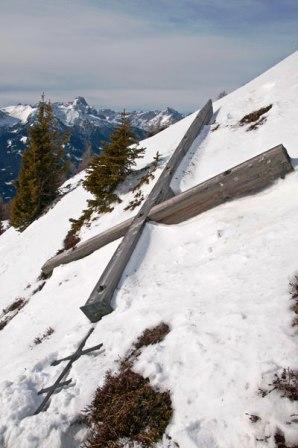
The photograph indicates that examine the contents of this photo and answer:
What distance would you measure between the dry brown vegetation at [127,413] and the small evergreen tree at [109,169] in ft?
39.9

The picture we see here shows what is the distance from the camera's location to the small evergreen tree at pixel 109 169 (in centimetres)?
1848

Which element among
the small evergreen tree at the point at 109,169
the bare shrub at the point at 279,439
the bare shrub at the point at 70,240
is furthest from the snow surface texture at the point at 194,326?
the small evergreen tree at the point at 109,169

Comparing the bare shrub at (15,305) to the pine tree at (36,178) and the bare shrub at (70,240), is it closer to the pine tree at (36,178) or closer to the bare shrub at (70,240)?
the bare shrub at (70,240)

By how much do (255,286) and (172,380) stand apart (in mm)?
2474

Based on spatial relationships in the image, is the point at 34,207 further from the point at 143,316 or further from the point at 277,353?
the point at 277,353

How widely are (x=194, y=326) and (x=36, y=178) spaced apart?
91.1 ft

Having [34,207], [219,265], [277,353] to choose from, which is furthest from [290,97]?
[34,207]

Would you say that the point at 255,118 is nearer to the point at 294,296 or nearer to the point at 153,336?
the point at 294,296

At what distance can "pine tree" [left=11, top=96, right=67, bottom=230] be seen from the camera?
3142 cm

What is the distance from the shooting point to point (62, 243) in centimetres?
1902

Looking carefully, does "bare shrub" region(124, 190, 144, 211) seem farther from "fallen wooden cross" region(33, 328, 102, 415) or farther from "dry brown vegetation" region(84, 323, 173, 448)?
"dry brown vegetation" region(84, 323, 173, 448)

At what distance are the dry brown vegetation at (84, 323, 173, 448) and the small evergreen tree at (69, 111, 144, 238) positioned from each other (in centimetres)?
1216

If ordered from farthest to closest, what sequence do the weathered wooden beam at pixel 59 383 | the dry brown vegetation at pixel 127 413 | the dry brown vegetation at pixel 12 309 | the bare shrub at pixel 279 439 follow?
Result: the dry brown vegetation at pixel 12 309 → the weathered wooden beam at pixel 59 383 → the dry brown vegetation at pixel 127 413 → the bare shrub at pixel 279 439

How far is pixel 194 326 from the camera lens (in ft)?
24.0
